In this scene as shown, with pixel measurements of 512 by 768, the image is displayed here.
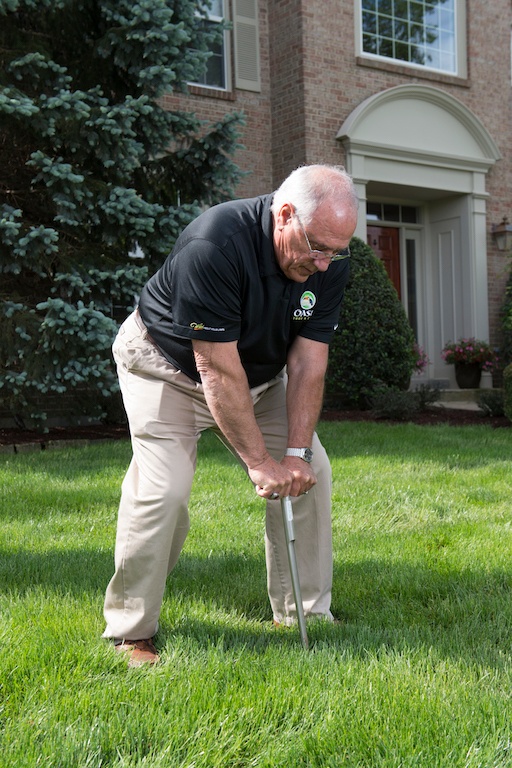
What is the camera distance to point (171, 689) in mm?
2506

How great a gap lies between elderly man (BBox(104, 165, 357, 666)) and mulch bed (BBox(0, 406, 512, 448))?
5.28 meters

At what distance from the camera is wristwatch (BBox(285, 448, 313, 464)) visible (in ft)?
9.88

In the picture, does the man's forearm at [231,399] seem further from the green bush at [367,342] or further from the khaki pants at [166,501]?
the green bush at [367,342]

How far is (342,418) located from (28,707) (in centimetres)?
792

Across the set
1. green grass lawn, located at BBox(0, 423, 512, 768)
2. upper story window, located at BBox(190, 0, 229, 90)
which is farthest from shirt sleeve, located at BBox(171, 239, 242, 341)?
upper story window, located at BBox(190, 0, 229, 90)

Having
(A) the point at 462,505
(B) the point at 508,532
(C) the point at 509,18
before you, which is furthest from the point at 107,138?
(C) the point at 509,18

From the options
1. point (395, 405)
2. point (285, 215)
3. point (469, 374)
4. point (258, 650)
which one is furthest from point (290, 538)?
point (469, 374)

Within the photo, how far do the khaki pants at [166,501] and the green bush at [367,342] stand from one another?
739cm

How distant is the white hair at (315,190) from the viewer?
8.80 feet

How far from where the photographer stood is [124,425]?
9422mm

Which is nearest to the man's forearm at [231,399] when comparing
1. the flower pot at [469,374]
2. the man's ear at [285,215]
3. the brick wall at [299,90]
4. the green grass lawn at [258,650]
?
the man's ear at [285,215]

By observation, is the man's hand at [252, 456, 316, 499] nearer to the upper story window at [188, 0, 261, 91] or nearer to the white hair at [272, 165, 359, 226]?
the white hair at [272, 165, 359, 226]

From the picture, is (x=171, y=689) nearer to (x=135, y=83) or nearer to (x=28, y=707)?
(x=28, y=707)

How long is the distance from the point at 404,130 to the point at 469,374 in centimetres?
387
